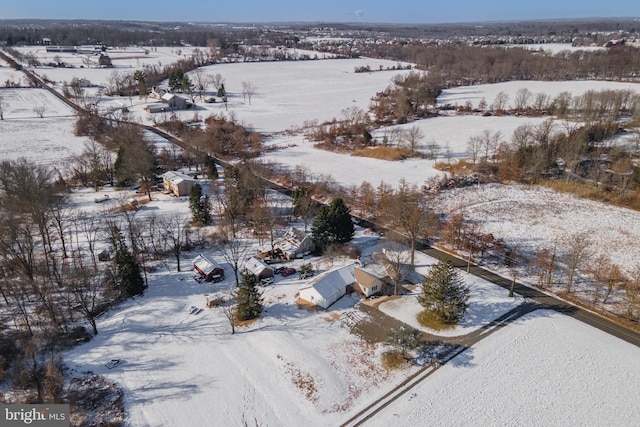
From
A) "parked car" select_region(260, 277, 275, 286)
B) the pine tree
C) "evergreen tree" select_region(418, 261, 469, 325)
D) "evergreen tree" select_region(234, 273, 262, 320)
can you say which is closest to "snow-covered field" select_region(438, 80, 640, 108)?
the pine tree

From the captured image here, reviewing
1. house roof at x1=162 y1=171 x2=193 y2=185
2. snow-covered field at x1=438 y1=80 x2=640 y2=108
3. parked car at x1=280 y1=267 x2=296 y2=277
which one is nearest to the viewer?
parked car at x1=280 y1=267 x2=296 y2=277

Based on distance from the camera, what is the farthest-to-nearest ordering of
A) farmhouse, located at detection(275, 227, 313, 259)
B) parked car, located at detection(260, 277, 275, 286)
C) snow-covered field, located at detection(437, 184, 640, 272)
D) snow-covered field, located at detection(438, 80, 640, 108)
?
snow-covered field, located at detection(438, 80, 640, 108)
snow-covered field, located at detection(437, 184, 640, 272)
farmhouse, located at detection(275, 227, 313, 259)
parked car, located at detection(260, 277, 275, 286)

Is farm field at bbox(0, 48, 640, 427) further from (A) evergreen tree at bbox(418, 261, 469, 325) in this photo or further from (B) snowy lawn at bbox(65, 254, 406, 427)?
(A) evergreen tree at bbox(418, 261, 469, 325)

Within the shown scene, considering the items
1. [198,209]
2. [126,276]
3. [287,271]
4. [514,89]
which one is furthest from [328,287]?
[514,89]

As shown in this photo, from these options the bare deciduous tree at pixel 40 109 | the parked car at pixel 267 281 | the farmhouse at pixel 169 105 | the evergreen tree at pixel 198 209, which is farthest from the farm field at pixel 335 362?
the bare deciduous tree at pixel 40 109

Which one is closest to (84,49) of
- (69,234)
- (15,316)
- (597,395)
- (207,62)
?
(207,62)

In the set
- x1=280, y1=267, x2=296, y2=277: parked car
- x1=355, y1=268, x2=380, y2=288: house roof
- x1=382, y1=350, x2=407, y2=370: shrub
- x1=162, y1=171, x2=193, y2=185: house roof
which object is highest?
x1=162, y1=171, x2=193, y2=185: house roof
